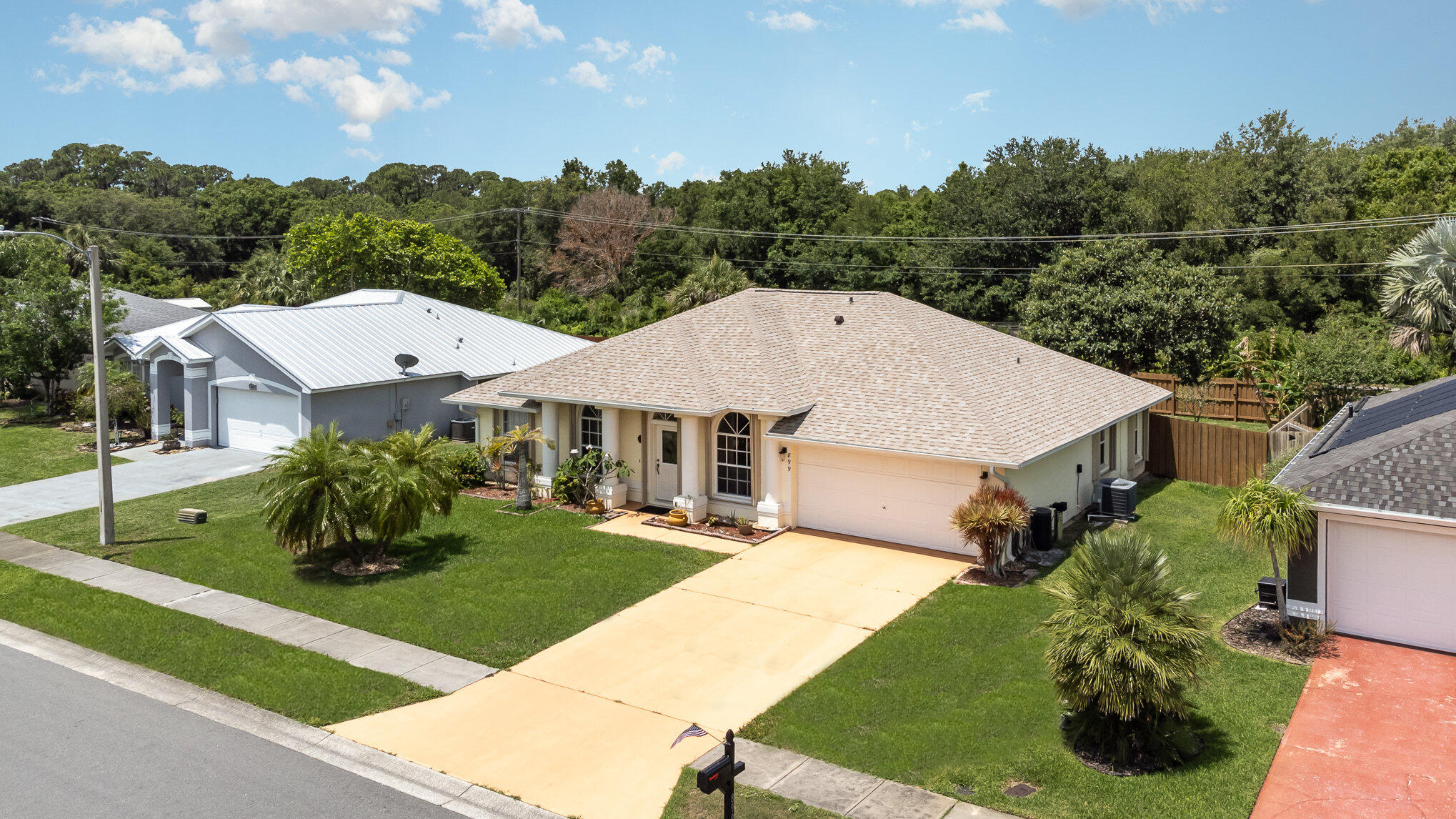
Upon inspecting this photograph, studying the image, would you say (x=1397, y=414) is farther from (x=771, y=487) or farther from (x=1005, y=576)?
(x=771, y=487)

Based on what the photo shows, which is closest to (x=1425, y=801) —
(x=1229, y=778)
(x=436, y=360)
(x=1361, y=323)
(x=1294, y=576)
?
(x=1229, y=778)

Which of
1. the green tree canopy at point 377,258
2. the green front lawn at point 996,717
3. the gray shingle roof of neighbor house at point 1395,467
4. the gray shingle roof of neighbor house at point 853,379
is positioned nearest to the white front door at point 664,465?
the gray shingle roof of neighbor house at point 853,379

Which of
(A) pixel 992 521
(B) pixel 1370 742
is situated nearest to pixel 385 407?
(A) pixel 992 521

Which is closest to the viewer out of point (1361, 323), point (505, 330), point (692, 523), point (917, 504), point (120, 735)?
point (120, 735)

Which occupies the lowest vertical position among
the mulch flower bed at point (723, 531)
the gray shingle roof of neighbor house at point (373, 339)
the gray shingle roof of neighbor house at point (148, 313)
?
the mulch flower bed at point (723, 531)

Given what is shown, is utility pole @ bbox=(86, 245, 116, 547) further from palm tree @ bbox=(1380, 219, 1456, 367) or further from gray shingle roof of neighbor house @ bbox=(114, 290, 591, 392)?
palm tree @ bbox=(1380, 219, 1456, 367)

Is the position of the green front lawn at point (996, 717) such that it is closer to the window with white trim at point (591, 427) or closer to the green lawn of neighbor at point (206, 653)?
the green lawn of neighbor at point (206, 653)

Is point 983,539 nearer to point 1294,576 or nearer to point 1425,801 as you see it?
point 1294,576
